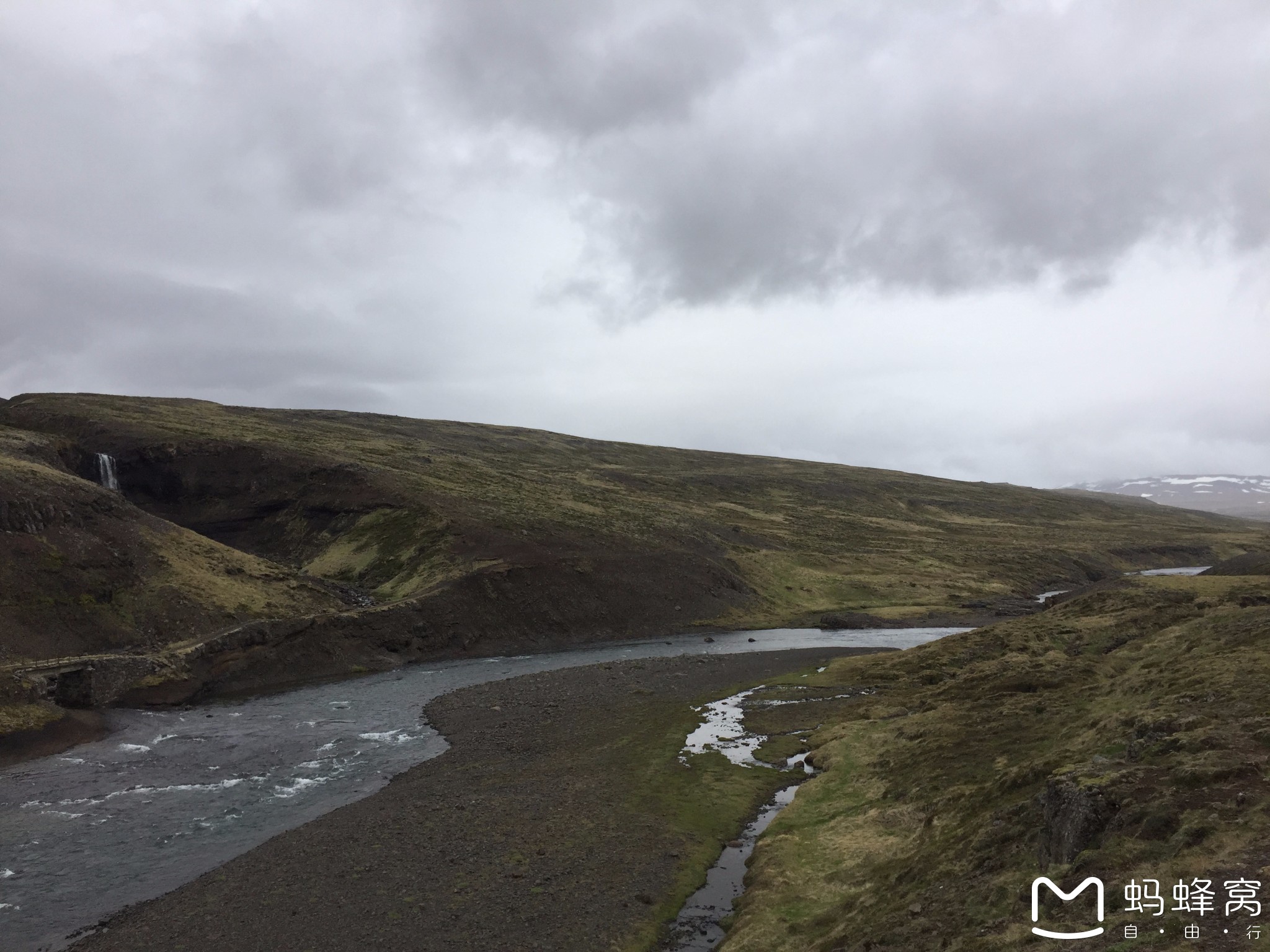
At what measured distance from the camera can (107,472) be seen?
11331cm

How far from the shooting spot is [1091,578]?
15350 cm

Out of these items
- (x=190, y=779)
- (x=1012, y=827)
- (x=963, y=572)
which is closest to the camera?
(x=1012, y=827)

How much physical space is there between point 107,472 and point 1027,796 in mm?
127419

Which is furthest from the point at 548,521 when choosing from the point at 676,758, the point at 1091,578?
the point at 1091,578

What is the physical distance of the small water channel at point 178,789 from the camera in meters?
29.8

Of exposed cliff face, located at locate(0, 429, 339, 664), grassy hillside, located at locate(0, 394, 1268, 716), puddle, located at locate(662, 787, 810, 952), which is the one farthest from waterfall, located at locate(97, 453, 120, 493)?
puddle, located at locate(662, 787, 810, 952)

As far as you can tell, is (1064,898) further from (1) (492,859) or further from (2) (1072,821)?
(1) (492,859)

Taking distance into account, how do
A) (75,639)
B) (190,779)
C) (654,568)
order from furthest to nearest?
(654,568)
(75,639)
(190,779)

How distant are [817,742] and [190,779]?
1415 inches

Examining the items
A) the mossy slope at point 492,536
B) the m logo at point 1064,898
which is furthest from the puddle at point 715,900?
the mossy slope at point 492,536

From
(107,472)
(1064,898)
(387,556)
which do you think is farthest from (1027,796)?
(107,472)

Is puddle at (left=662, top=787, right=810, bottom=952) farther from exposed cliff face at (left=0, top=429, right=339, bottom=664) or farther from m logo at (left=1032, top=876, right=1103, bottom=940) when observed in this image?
exposed cliff face at (left=0, top=429, right=339, bottom=664)

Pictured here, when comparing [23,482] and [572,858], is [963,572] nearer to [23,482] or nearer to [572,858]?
[572,858]

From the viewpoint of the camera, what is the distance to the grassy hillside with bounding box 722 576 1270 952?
18.3 m
